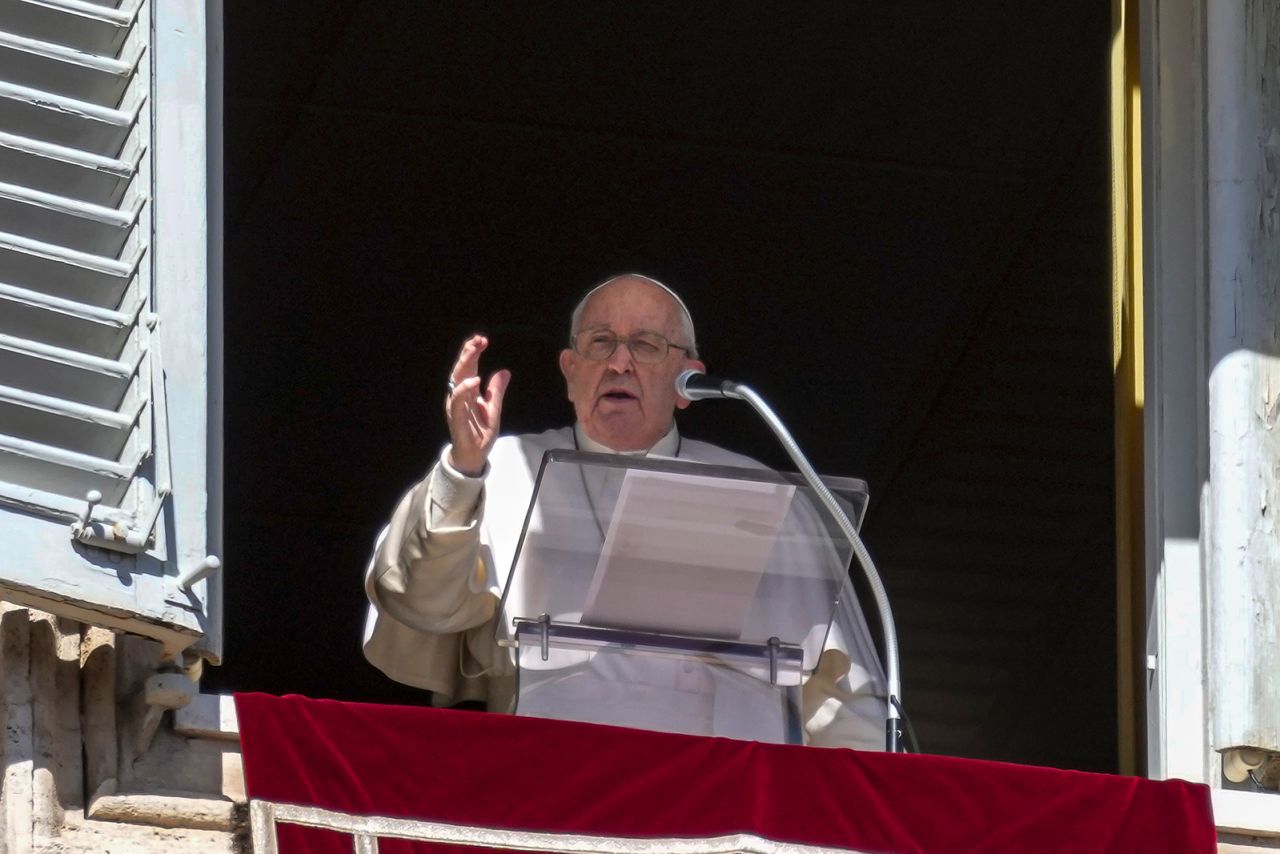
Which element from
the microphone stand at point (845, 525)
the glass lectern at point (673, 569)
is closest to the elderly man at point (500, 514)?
the glass lectern at point (673, 569)

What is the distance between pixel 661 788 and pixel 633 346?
1.31 meters

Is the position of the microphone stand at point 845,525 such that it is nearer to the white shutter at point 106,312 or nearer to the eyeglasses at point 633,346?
the white shutter at point 106,312

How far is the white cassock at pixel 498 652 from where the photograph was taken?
4.45 metres

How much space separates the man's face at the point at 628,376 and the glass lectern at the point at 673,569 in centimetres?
77

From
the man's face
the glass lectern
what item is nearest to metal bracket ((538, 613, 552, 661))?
the glass lectern

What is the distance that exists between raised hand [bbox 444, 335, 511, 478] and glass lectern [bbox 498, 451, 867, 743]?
0.23m

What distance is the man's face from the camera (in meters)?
5.08

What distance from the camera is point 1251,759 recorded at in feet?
14.6

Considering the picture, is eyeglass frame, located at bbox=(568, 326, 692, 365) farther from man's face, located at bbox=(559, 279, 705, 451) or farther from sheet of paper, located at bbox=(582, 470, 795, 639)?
sheet of paper, located at bbox=(582, 470, 795, 639)

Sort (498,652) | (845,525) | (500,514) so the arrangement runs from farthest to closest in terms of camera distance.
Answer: (500,514) < (498,652) < (845,525)

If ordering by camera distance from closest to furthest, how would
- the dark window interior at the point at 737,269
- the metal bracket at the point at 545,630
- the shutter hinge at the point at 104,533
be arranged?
the shutter hinge at the point at 104,533, the metal bracket at the point at 545,630, the dark window interior at the point at 737,269

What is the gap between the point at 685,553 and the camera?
412 cm

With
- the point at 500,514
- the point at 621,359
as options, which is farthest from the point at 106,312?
the point at 621,359

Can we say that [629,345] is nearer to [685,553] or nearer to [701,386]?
[701,386]
